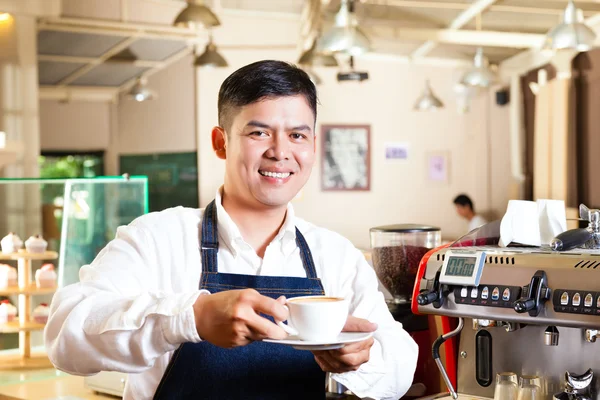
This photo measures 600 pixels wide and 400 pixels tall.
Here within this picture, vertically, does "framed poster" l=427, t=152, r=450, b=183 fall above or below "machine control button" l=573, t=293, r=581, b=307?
above

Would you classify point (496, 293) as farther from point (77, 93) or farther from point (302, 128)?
point (77, 93)

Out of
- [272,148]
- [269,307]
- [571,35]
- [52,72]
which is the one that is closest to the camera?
[269,307]

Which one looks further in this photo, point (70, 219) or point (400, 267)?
point (70, 219)

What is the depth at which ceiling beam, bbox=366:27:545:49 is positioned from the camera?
8.05 meters

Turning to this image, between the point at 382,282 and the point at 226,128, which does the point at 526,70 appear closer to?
the point at 382,282

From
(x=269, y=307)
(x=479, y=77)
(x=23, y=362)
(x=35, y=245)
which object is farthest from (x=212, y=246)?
(x=479, y=77)

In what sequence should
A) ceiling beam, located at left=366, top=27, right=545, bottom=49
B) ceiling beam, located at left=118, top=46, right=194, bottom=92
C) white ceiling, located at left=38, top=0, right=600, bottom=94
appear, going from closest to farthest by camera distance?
white ceiling, located at left=38, top=0, right=600, bottom=94 < ceiling beam, located at left=366, top=27, right=545, bottom=49 < ceiling beam, located at left=118, top=46, right=194, bottom=92

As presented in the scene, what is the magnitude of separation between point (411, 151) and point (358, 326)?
8771mm

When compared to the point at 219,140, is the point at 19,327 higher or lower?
lower

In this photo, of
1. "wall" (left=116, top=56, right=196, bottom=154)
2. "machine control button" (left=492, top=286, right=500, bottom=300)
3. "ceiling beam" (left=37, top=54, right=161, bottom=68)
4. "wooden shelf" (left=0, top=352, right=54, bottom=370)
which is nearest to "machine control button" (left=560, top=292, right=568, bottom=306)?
"machine control button" (left=492, top=286, right=500, bottom=300)

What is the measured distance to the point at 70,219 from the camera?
11.1ft

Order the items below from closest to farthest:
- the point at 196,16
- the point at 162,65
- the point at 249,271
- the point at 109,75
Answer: the point at 249,271 < the point at 196,16 < the point at 109,75 < the point at 162,65

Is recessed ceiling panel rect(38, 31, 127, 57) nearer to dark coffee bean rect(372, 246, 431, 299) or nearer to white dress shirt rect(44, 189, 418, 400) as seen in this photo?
dark coffee bean rect(372, 246, 431, 299)

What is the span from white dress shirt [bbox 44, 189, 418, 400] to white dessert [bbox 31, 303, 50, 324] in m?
1.80
